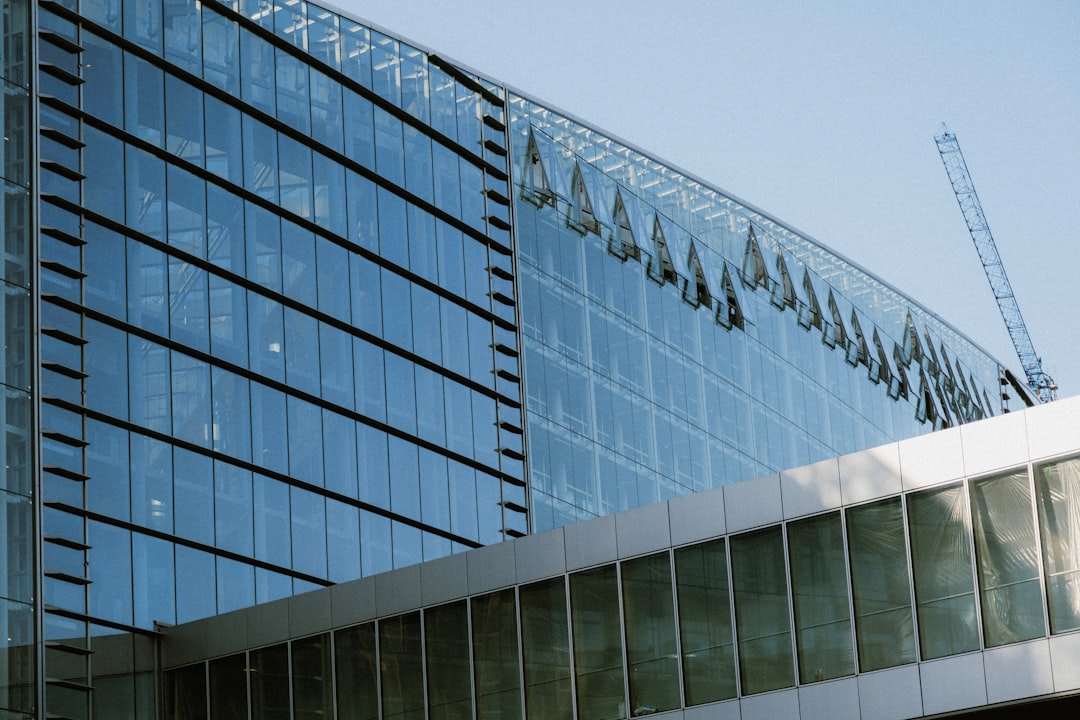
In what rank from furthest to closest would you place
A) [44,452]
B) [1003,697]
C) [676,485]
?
[676,485], [44,452], [1003,697]

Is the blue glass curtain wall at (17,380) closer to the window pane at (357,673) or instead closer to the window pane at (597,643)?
the window pane at (357,673)

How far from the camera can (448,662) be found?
37.2 metres

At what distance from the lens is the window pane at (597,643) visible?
34.4m

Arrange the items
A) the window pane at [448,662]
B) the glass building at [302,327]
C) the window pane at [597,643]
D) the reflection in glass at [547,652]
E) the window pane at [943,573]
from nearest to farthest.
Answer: the window pane at [943,573] → the window pane at [597,643] → the reflection in glass at [547,652] → the window pane at [448,662] → the glass building at [302,327]

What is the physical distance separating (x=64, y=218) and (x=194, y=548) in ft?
25.0

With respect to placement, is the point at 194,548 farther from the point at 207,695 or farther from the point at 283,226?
the point at 283,226

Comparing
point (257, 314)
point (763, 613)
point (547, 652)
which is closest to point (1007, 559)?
point (763, 613)

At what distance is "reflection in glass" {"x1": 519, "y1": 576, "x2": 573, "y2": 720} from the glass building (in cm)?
63

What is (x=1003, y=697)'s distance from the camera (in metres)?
29.5

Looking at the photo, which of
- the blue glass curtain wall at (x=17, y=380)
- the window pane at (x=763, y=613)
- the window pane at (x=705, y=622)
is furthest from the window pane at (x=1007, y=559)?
the blue glass curtain wall at (x=17, y=380)

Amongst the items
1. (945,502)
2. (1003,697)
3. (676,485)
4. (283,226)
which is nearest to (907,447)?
(945,502)

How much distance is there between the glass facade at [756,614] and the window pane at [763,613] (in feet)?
0.08

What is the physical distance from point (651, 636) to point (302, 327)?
15.1 m

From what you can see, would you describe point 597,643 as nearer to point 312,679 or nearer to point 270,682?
point 312,679
